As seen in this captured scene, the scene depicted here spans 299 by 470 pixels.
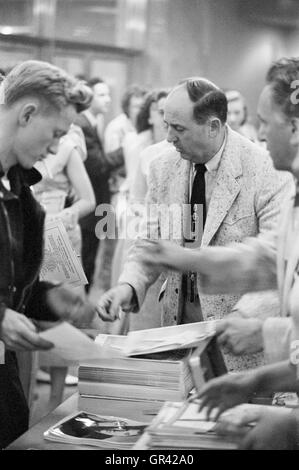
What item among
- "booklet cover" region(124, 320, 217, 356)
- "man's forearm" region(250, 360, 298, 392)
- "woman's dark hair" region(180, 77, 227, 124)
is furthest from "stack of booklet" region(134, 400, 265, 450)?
"woman's dark hair" region(180, 77, 227, 124)

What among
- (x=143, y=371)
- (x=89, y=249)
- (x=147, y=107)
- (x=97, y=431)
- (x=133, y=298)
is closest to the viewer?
(x=97, y=431)

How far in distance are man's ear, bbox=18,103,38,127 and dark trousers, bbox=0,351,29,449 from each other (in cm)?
67

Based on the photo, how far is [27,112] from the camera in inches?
79.0

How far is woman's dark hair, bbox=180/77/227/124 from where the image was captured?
2900mm

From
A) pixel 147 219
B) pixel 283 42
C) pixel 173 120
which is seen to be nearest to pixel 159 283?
pixel 147 219

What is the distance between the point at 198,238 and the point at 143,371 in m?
0.67

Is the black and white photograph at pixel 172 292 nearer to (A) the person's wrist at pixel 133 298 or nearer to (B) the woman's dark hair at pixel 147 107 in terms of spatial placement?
(A) the person's wrist at pixel 133 298

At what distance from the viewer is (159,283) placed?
3.14m

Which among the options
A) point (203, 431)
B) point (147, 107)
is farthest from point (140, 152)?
point (203, 431)

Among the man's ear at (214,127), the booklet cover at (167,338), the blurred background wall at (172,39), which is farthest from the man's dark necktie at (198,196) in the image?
the blurred background wall at (172,39)

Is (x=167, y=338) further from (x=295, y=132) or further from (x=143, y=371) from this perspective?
(x=295, y=132)

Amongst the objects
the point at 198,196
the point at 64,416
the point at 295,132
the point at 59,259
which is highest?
the point at 295,132

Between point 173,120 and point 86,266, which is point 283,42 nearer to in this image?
point 86,266

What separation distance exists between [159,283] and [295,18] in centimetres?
1086
